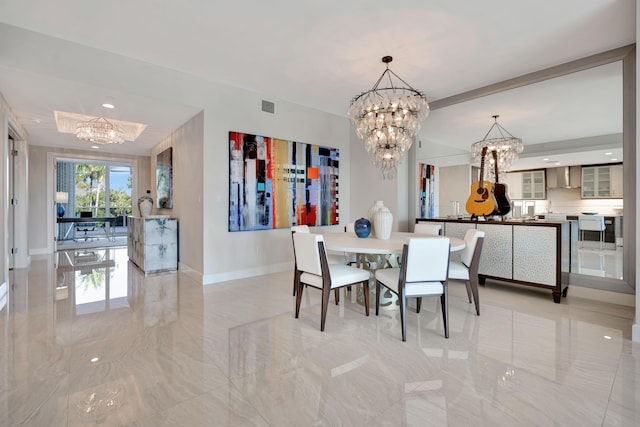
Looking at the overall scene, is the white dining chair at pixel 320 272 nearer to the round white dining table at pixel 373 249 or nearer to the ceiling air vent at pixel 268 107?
the round white dining table at pixel 373 249

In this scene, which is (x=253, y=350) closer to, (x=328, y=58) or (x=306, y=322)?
(x=306, y=322)

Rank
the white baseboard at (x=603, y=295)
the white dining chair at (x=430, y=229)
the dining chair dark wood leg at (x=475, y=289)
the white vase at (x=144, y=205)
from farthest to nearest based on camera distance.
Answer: the white vase at (x=144, y=205) → the white dining chair at (x=430, y=229) → the white baseboard at (x=603, y=295) → the dining chair dark wood leg at (x=475, y=289)

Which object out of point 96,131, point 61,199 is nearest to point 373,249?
point 96,131

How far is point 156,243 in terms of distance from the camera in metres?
4.69

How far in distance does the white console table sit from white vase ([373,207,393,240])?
3.44 m

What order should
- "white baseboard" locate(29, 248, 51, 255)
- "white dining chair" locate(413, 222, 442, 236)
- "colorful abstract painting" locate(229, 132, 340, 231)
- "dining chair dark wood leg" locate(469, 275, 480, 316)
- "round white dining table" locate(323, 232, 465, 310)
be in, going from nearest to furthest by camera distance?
"round white dining table" locate(323, 232, 465, 310) < "dining chair dark wood leg" locate(469, 275, 480, 316) < "white dining chair" locate(413, 222, 442, 236) < "colorful abstract painting" locate(229, 132, 340, 231) < "white baseboard" locate(29, 248, 51, 255)

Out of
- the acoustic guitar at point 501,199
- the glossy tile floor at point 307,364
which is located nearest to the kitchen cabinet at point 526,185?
the acoustic guitar at point 501,199

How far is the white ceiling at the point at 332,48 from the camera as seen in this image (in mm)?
2590

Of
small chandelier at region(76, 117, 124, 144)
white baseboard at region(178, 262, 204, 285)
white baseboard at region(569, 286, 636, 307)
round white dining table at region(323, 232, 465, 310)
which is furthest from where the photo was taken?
small chandelier at region(76, 117, 124, 144)

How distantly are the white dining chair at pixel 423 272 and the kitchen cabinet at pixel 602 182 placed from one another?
2367 millimetres

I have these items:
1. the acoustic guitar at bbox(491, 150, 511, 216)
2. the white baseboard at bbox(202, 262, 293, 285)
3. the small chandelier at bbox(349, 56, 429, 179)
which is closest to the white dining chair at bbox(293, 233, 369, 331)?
the small chandelier at bbox(349, 56, 429, 179)

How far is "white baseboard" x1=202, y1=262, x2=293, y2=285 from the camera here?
412 centimetres

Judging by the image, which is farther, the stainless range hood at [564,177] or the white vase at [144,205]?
the white vase at [144,205]

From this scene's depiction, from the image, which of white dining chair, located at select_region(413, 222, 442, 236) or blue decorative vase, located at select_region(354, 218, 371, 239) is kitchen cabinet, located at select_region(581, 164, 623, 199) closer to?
white dining chair, located at select_region(413, 222, 442, 236)
